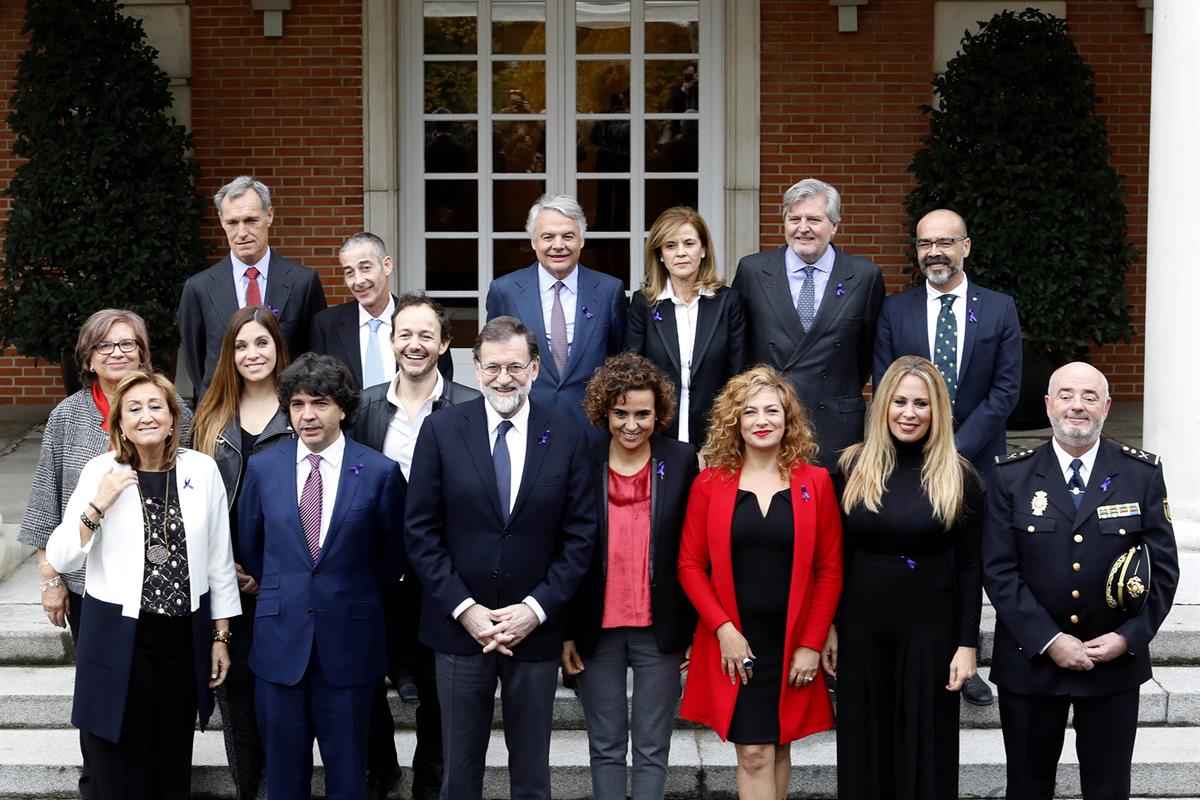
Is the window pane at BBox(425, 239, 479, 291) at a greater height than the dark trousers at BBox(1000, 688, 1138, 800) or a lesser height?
greater

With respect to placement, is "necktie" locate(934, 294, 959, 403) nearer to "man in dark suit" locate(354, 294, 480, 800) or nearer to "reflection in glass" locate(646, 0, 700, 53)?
"man in dark suit" locate(354, 294, 480, 800)

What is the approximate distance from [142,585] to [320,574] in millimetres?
508

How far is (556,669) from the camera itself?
4570 mm

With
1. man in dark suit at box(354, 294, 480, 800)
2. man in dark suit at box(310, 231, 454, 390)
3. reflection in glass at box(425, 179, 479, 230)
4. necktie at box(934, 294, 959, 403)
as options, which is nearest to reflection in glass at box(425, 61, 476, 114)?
reflection in glass at box(425, 179, 479, 230)

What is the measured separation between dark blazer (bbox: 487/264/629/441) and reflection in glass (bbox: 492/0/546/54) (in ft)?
15.0

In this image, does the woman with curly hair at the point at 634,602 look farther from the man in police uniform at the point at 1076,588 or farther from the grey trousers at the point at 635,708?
the man in police uniform at the point at 1076,588

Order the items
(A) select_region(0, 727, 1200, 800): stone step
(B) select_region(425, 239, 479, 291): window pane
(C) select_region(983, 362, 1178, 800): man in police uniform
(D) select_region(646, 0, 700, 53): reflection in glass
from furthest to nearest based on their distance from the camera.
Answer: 1. (B) select_region(425, 239, 479, 291): window pane
2. (D) select_region(646, 0, 700, 53): reflection in glass
3. (A) select_region(0, 727, 1200, 800): stone step
4. (C) select_region(983, 362, 1178, 800): man in police uniform

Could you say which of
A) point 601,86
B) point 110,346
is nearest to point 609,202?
point 601,86

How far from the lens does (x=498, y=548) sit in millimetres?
4438

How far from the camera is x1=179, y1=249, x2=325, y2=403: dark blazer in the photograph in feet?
18.2

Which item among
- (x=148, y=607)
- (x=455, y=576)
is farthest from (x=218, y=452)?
(x=455, y=576)

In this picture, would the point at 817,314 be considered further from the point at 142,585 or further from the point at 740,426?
the point at 142,585

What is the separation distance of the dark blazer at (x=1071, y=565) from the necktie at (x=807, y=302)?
125 cm

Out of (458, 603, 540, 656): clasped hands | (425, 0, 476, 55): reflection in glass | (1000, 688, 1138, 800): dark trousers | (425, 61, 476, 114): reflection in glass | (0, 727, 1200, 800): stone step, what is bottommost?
(0, 727, 1200, 800): stone step
